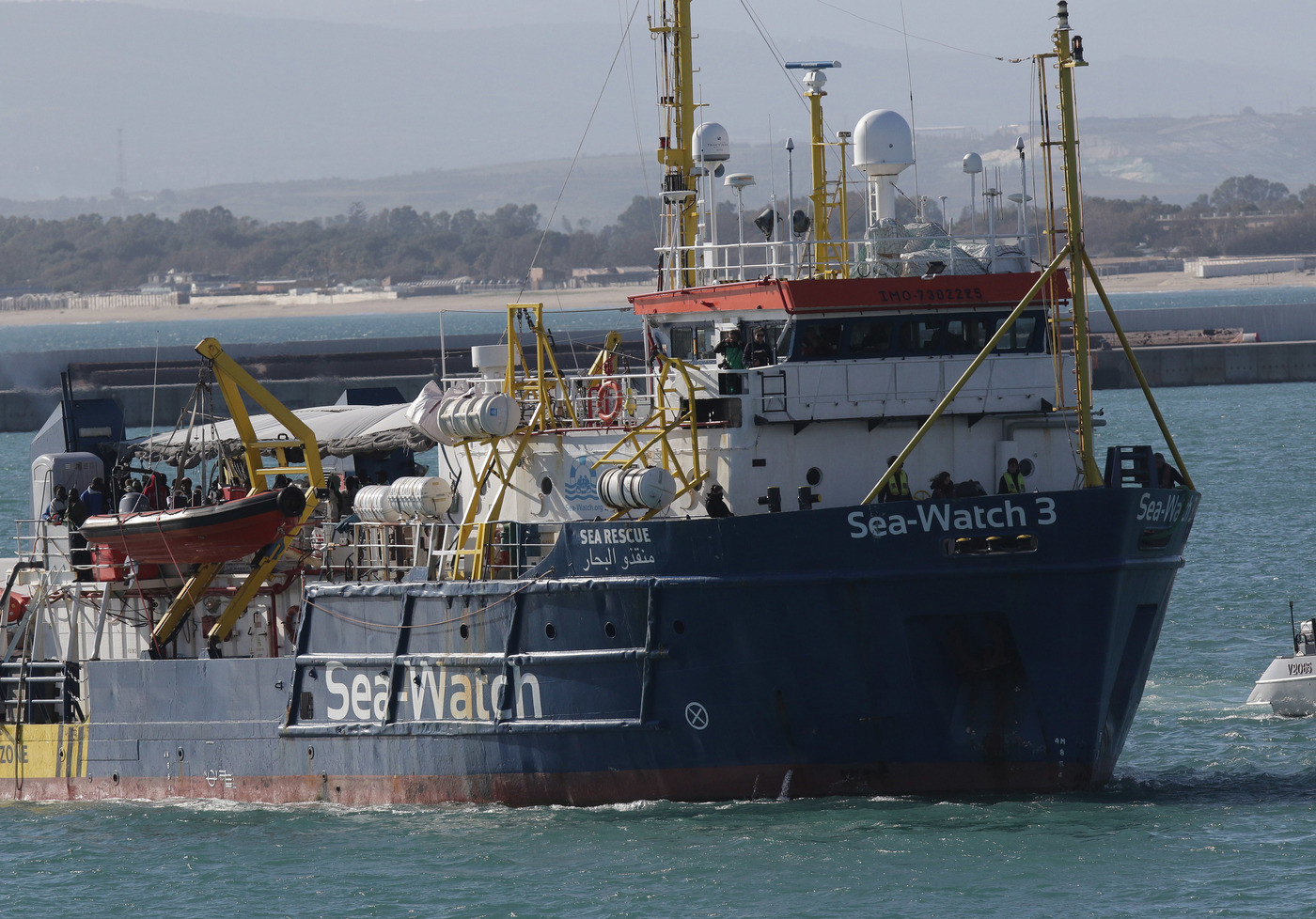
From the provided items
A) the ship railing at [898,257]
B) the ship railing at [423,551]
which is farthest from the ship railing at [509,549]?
the ship railing at [898,257]

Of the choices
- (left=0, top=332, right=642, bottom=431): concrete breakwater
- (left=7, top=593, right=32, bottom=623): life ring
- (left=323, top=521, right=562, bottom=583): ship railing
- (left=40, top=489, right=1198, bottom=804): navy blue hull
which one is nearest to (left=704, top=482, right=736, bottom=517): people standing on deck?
(left=40, top=489, right=1198, bottom=804): navy blue hull

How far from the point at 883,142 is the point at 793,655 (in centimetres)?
668

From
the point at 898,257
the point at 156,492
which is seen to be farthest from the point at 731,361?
the point at 156,492

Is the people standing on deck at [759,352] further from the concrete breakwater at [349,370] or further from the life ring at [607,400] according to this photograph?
the concrete breakwater at [349,370]

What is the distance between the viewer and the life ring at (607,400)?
69.4 ft

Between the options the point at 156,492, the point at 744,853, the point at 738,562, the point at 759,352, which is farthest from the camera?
the point at 156,492

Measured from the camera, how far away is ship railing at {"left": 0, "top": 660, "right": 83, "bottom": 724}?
79.1 feet

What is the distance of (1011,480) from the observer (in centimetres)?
1916

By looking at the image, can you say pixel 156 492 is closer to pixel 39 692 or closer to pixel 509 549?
pixel 39 692

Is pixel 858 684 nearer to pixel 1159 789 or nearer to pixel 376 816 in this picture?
pixel 1159 789

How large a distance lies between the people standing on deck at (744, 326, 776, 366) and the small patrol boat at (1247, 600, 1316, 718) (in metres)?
9.63

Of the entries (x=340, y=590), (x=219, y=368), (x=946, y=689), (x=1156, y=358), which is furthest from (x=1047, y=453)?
(x=1156, y=358)

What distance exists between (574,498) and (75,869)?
6.92m

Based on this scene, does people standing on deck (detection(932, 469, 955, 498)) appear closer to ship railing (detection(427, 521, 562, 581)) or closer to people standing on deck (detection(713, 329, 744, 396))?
people standing on deck (detection(713, 329, 744, 396))
